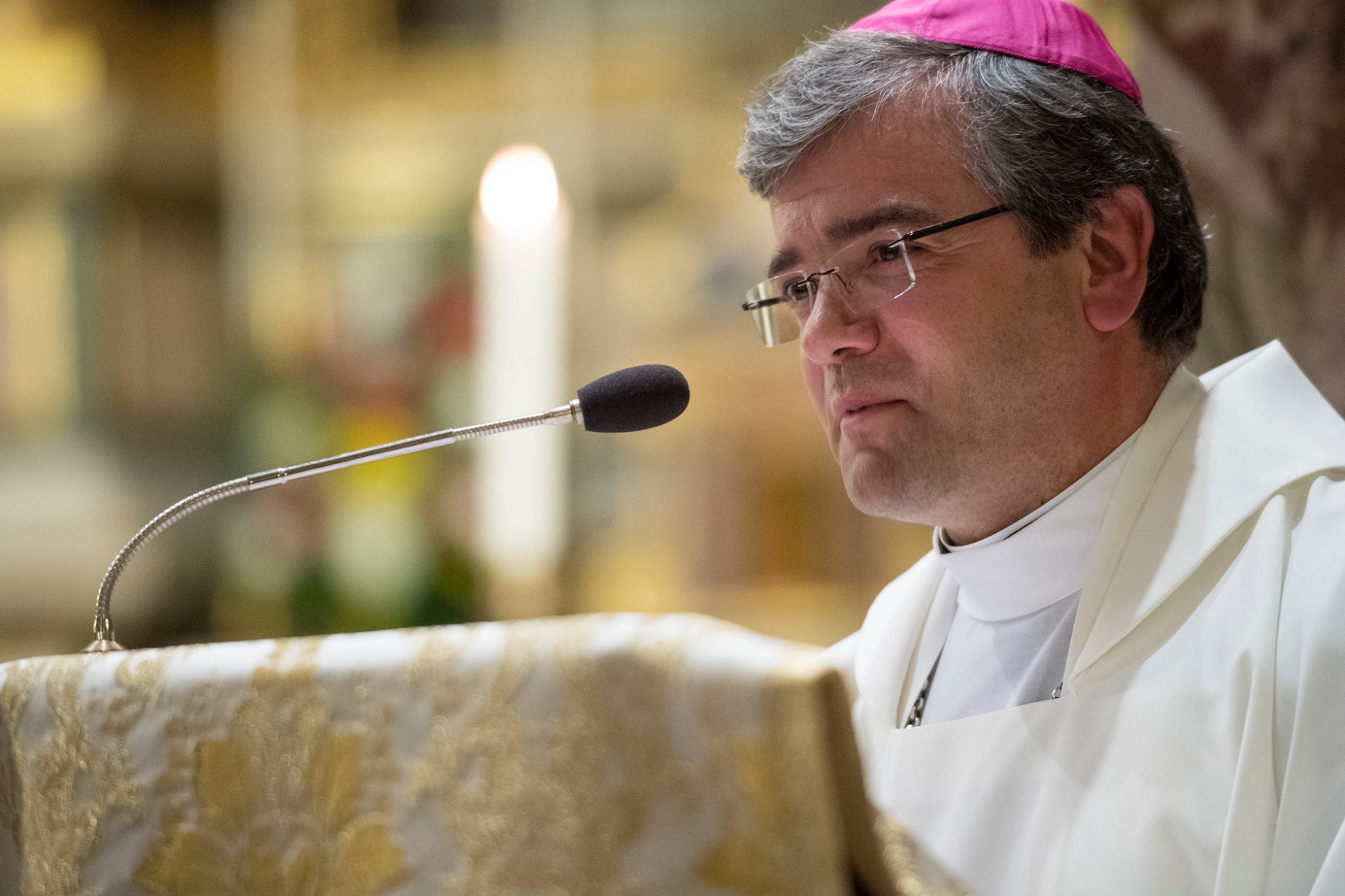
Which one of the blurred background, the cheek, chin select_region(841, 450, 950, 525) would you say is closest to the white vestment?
chin select_region(841, 450, 950, 525)

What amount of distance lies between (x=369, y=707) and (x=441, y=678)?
82 mm

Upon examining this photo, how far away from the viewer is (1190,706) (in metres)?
1.57

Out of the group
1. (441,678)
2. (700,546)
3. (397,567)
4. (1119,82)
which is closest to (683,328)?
(700,546)

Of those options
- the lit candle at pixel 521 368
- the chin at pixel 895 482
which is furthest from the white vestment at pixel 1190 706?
the lit candle at pixel 521 368

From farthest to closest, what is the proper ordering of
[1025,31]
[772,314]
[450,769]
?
[772,314]
[1025,31]
[450,769]

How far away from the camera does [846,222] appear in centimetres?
200

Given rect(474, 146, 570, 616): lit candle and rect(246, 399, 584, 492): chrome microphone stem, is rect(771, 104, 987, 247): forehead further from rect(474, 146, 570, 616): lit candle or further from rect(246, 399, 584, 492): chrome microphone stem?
rect(474, 146, 570, 616): lit candle

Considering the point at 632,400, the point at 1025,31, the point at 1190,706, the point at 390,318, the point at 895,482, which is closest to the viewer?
the point at 1190,706

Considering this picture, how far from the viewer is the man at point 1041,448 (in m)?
1.58

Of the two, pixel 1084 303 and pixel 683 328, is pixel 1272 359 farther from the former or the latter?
pixel 683 328

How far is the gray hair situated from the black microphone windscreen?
54 cm

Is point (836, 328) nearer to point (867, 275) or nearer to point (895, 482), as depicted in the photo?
point (867, 275)

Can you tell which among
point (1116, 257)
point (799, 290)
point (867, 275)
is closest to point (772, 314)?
point (799, 290)

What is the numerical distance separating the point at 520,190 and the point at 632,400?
14.6 feet
